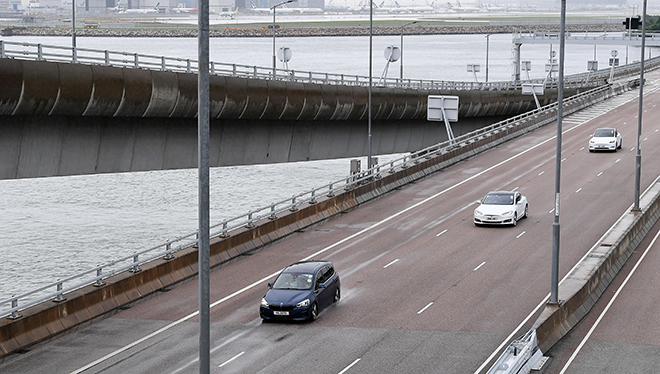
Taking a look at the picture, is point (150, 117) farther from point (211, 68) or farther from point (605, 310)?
point (605, 310)

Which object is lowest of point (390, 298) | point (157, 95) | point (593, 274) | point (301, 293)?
point (390, 298)

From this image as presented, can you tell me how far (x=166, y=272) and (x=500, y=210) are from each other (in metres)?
15.1

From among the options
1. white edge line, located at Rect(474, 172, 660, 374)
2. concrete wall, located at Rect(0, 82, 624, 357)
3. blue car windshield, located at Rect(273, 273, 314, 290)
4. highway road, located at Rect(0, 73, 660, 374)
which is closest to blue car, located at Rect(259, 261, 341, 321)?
blue car windshield, located at Rect(273, 273, 314, 290)

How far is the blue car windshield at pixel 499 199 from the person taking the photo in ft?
131

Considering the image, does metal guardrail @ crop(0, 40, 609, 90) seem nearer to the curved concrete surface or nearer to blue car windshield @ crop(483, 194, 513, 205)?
the curved concrete surface

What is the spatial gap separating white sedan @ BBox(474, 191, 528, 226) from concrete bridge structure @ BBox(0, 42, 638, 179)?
9.26 metres

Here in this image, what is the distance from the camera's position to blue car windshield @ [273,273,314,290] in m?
27.4

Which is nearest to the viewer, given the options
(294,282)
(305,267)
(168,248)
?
(294,282)

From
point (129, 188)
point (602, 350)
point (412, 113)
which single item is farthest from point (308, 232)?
point (129, 188)

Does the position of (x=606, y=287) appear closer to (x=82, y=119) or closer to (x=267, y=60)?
(x=82, y=119)

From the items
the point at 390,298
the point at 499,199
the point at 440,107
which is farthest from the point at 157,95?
the point at 440,107

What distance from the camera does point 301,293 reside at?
89.0 feet

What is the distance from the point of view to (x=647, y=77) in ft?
381

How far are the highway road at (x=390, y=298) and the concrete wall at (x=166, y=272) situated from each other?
1.17ft
